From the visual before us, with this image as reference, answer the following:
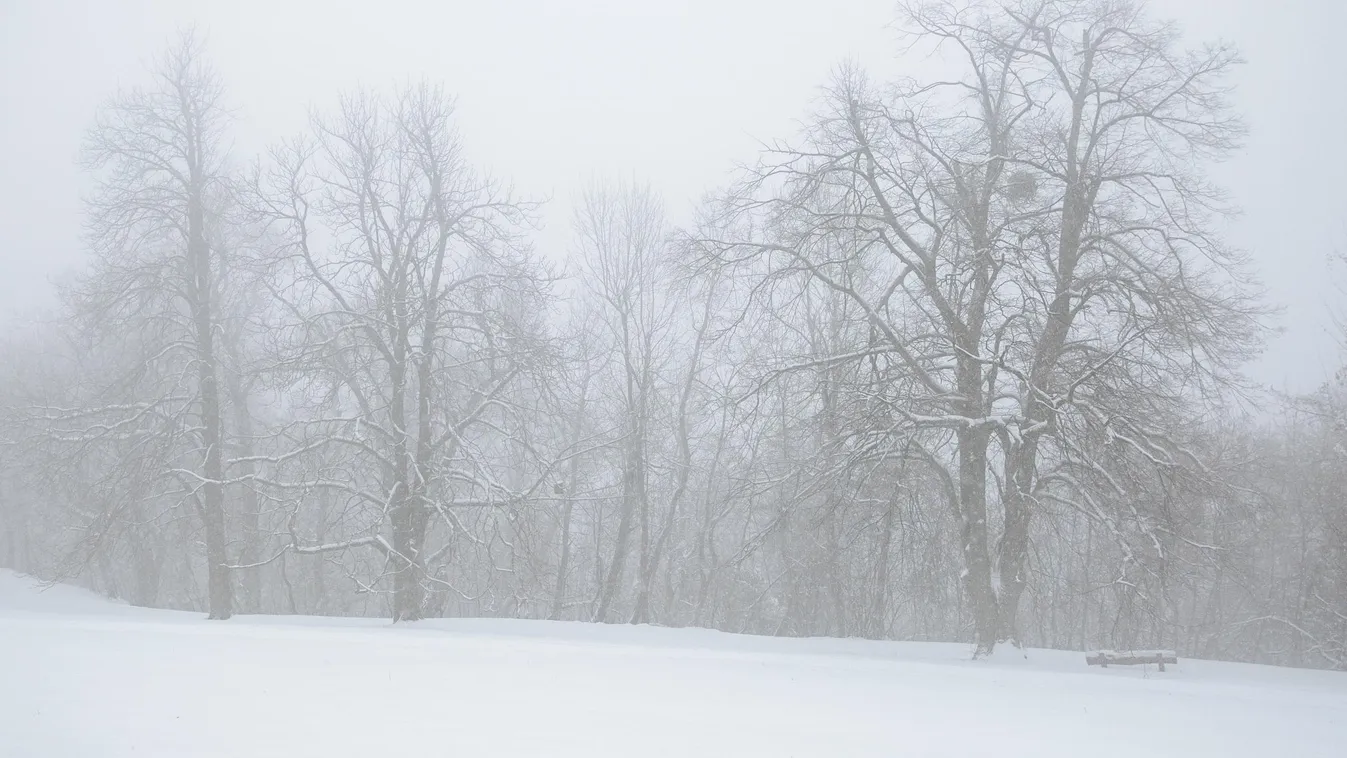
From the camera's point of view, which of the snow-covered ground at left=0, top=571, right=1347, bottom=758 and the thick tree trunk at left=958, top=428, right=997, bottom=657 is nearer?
the snow-covered ground at left=0, top=571, right=1347, bottom=758

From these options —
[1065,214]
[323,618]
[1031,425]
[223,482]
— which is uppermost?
[1065,214]

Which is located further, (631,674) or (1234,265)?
(1234,265)

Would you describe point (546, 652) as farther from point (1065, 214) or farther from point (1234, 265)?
point (1234, 265)

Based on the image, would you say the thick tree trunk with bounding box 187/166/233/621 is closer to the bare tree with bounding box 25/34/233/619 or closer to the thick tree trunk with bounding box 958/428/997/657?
the bare tree with bounding box 25/34/233/619

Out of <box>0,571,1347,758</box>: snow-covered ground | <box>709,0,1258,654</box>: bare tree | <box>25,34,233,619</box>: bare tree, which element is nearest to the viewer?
<box>0,571,1347,758</box>: snow-covered ground

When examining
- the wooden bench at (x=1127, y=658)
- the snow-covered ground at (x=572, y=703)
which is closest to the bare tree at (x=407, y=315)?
the snow-covered ground at (x=572, y=703)

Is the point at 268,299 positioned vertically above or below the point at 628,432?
above

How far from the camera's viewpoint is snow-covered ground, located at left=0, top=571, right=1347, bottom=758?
6480mm

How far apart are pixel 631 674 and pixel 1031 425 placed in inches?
295

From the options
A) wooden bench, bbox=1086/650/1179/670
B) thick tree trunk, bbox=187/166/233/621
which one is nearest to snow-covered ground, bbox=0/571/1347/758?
wooden bench, bbox=1086/650/1179/670

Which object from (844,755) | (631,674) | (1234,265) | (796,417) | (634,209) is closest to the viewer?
(844,755)

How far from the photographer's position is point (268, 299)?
84.7 ft

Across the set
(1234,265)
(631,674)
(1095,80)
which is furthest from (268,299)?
(1234,265)

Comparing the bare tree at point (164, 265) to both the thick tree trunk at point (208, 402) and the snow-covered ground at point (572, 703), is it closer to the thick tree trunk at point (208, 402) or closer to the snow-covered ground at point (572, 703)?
the thick tree trunk at point (208, 402)
